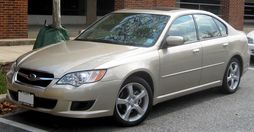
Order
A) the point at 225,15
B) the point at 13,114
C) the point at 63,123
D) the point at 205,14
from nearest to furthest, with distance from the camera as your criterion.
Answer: the point at 63,123
the point at 13,114
the point at 205,14
the point at 225,15

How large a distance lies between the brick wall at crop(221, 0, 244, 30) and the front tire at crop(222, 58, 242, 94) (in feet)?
41.1

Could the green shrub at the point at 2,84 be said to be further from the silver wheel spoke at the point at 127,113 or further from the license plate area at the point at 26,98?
the silver wheel spoke at the point at 127,113

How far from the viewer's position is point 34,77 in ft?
20.4

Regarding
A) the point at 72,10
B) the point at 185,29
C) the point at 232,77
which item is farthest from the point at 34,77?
the point at 72,10

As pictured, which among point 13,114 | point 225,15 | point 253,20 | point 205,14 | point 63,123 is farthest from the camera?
point 253,20

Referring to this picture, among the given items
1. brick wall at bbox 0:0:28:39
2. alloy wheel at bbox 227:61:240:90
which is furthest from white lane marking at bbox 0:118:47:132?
brick wall at bbox 0:0:28:39

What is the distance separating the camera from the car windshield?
715 cm

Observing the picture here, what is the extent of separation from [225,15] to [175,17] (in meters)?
14.1

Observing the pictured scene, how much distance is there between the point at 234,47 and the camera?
8664 millimetres

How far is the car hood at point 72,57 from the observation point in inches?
242

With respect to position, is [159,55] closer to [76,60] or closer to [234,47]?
[76,60]

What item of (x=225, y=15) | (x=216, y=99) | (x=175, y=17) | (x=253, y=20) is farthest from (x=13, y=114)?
(x=253, y=20)

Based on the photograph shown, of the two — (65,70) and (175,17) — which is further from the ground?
(175,17)

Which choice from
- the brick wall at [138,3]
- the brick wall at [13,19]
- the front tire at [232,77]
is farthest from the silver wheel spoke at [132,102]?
the brick wall at [138,3]
